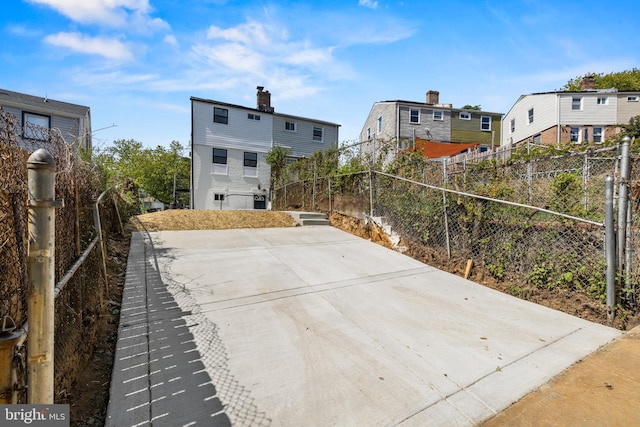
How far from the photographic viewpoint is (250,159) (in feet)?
61.3

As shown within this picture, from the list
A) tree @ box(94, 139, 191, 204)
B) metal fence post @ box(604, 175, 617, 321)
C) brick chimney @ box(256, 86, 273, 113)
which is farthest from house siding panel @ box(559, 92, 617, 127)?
tree @ box(94, 139, 191, 204)

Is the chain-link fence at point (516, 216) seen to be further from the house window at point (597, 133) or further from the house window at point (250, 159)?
the house window at point (597, 133)

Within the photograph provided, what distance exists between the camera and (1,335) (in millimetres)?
1197

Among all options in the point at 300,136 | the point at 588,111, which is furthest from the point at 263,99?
the point at 588,111

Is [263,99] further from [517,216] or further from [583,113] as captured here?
[583,113]

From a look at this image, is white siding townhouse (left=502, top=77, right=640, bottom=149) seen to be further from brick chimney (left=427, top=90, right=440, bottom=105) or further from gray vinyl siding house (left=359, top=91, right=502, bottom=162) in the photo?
brick chimney (left=427, top=90, right=440, bottom=105)

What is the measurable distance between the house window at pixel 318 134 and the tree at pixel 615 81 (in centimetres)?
3182

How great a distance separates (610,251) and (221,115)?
1835 centimetres

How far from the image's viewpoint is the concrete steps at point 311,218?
9289 mm

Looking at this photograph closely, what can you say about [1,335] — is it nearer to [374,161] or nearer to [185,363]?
[185,363]

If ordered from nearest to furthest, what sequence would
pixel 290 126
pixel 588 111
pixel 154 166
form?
pixel 290 126, pixel 588 111, pixel 154 166

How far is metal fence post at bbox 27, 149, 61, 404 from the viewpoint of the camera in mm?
1178

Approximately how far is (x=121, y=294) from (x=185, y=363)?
2.08 m

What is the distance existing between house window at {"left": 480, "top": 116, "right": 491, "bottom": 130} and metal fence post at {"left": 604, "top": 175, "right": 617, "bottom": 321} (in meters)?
→ 24.0
